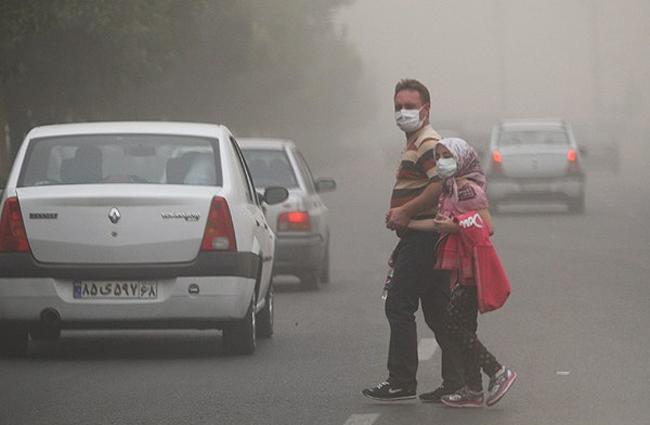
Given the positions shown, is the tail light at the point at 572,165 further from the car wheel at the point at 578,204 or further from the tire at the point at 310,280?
the tire at the point at 310,280

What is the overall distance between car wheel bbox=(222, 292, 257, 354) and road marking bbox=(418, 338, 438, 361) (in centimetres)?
110

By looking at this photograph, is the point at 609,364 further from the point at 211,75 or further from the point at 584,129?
the point at 584,129

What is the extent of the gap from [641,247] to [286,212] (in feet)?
24.4

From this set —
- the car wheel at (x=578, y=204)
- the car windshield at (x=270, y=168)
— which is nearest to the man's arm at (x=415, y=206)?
the car windshield at (x=270, y=168)

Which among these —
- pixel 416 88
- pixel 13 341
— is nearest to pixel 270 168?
pixel 13 341

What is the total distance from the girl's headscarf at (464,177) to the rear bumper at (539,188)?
2290 cm

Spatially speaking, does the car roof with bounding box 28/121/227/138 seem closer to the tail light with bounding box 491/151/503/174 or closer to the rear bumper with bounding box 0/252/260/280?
the rear bumper with bounding box 0/252/260/280

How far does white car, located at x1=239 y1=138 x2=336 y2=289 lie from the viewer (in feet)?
57.8

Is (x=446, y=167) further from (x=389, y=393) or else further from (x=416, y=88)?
(x=389, y=393)

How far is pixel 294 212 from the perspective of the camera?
1764 centimetres

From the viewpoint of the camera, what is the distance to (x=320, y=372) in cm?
1127

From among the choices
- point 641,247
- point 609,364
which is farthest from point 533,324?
point 641,247

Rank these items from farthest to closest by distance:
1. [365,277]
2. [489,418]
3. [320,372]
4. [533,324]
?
[365,277], [533,324], [320,372], [489,418]

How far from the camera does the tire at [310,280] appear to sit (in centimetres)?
1800
